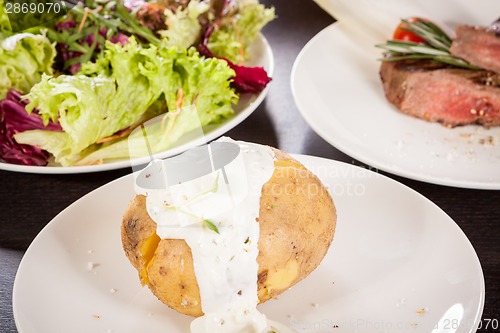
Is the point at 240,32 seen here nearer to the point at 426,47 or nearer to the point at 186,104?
the point at 186,104

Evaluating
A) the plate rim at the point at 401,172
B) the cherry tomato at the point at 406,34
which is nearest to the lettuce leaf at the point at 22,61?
the plate rim at the point at 401,172

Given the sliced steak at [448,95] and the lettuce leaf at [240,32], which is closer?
the sliced steak at [448,95]

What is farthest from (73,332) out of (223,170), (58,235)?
(223,170)

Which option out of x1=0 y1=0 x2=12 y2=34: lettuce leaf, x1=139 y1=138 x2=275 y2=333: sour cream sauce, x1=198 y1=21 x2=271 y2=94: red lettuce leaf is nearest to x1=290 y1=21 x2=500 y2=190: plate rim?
x1=198 y1=21 x2=271 y2=94: red lettuce leaf

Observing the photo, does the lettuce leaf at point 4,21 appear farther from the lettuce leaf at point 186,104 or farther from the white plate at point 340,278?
the white plate at point 340,278

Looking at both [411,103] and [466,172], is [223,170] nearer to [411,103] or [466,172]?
[466,172]

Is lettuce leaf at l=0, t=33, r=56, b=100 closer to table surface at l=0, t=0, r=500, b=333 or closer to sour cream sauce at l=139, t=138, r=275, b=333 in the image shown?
table surface at l=0, t=0, r=500, b=333

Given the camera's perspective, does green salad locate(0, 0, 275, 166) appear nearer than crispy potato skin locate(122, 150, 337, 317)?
No
